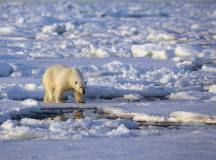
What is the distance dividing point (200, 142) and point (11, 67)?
23.6 feet

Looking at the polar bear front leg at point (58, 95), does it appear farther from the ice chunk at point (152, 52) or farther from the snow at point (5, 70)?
the ice chunk at point (152, 52)

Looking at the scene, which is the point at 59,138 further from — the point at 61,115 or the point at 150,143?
the point at 61,115

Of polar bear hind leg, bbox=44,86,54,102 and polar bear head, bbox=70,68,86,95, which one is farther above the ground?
polar bear head, bbox=70,68,86,95

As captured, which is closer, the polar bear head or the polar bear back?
the polar bear head

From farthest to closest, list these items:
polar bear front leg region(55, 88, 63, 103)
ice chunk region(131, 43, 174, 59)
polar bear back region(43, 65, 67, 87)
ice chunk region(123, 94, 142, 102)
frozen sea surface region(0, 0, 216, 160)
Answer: ice chunk region(131, 43, 174, 59) < ice chunk region(123, 94, 142, 102) < polar bear back region(43, 65, 67, 87) < polar bear front leg region(55, 88, 63, 103) < frozen sea surface region(0, 0, 216, 160)

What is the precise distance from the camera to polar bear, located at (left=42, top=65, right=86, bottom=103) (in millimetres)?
8406

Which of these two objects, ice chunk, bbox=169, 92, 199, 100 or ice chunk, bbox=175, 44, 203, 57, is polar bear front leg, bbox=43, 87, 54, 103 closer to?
ice chunk, bbox=169, 92, 199, 100

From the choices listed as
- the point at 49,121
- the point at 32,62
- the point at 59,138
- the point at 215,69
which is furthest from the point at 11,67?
the point at 59,138

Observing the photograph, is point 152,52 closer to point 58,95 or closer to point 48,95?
point 48,95

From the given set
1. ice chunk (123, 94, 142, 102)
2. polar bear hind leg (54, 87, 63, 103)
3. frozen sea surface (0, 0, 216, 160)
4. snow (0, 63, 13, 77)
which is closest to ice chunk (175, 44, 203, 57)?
frozen sea surface (0, 0, 216, 160)

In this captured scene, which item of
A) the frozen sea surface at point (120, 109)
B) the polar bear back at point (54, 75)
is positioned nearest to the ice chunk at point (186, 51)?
the frozen sea surface at point (120, 109)

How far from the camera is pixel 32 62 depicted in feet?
46.3

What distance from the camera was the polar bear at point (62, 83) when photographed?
8.41 meters

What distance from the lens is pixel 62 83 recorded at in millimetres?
8648
